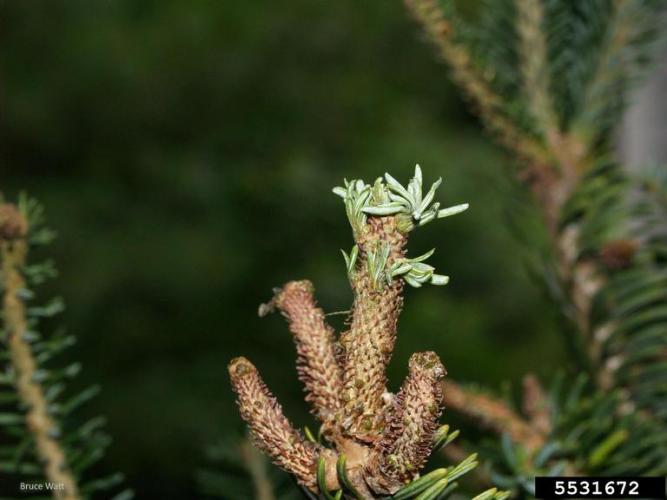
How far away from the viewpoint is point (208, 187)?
7.01ft

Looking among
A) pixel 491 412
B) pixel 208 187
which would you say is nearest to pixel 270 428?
pixel 491 412

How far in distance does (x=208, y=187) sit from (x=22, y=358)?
5.34 ft

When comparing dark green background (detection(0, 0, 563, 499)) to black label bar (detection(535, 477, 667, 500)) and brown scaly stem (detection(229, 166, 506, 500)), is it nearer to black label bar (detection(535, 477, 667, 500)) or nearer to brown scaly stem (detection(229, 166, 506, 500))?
black label bar (detection(535, 477, 667, 500))

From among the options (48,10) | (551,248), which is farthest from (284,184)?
(551,248)

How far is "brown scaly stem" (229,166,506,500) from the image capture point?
1.16 feet

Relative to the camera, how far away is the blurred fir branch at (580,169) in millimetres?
670

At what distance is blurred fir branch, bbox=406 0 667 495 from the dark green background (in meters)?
1.15

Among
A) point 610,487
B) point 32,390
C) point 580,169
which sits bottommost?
point 610,487

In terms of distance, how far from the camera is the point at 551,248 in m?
0.73

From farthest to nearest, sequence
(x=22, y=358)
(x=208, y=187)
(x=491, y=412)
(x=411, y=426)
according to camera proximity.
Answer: (x=208, y=187) < (x=491, y=412) < (x=22, y=358) < (x=411, y=426)

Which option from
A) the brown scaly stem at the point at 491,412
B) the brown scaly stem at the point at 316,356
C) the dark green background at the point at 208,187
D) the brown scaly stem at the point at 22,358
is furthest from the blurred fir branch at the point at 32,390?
the dark green background at the point at 208,187

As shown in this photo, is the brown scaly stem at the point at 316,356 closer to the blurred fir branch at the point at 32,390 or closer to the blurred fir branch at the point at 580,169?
the blurred fir branch at the point at 32,390

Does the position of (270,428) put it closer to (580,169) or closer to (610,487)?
(610,487)

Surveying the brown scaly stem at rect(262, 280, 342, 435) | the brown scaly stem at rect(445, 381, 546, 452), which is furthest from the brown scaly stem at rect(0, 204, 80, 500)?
the brown scaly stem at rect(445, 381, 546, 452)
